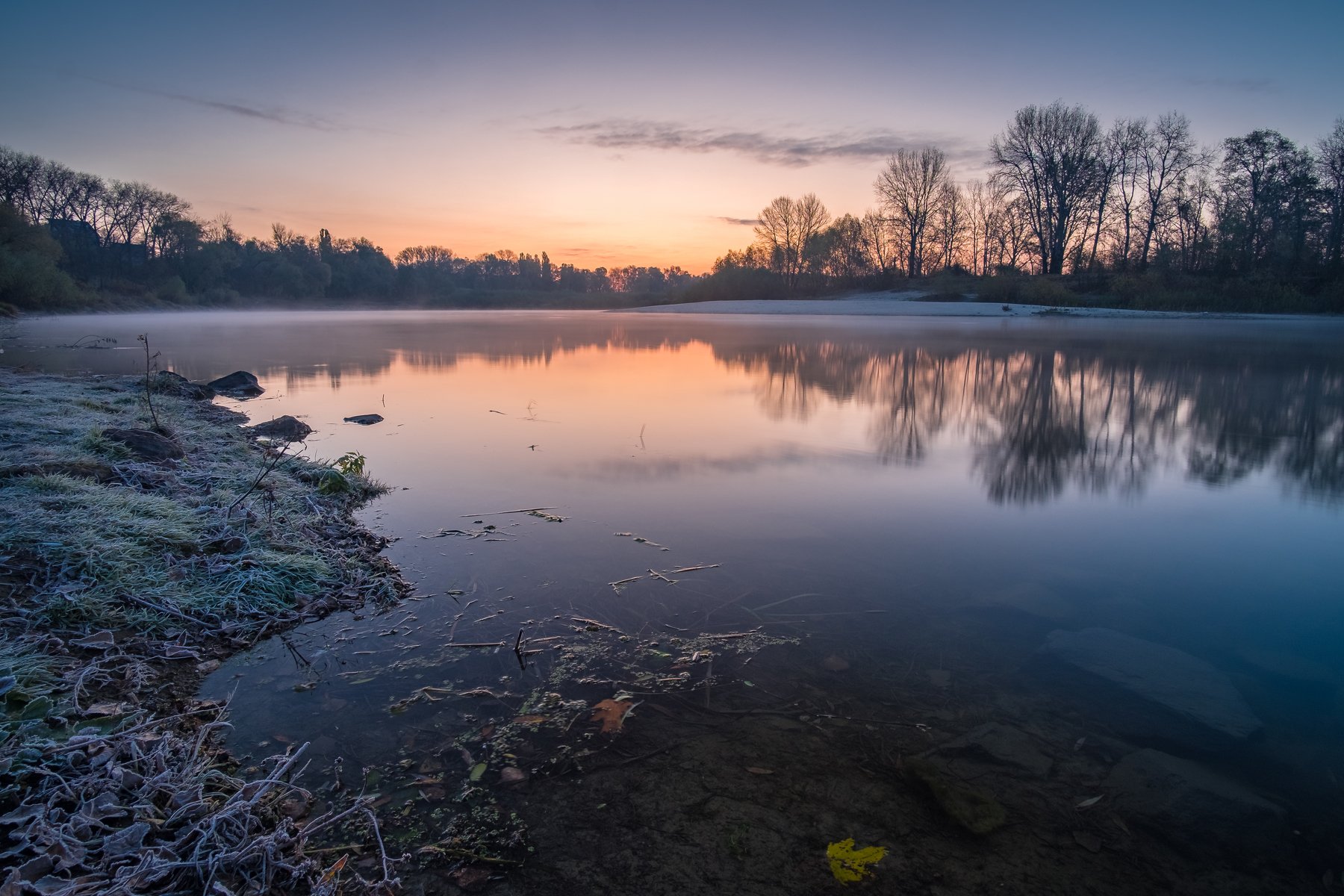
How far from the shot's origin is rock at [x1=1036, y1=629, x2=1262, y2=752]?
115 inches

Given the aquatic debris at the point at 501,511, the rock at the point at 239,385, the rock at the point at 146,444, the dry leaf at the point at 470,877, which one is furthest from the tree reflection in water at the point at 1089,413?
the rock at the point at 239,385

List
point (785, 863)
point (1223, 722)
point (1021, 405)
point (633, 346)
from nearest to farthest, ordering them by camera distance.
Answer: point (785, 863) → point (1223, 722) → point (1021, 405) → point (633, 346)

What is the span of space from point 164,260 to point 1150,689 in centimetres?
8504

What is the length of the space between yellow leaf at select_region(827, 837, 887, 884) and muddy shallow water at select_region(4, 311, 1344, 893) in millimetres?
38

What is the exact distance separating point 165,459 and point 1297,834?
24.8ft

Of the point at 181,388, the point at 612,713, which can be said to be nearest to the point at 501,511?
the point at 612,713

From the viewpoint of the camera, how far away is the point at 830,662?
3.37m

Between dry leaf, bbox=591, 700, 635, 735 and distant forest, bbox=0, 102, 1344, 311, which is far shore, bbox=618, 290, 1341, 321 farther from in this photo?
dry leaf, bbox=591, 700, 635, 735

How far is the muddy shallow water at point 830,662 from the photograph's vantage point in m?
2.34

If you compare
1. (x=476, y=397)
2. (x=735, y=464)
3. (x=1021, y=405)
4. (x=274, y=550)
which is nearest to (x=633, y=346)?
(x=476, y=397)

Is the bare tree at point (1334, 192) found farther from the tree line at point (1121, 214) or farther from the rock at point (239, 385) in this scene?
the rock at point (239, 385)

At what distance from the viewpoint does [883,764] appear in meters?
2.67

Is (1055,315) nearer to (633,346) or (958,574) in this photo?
(633,346)

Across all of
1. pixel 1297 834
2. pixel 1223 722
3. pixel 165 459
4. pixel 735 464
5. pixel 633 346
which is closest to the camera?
pixel 1297 834
